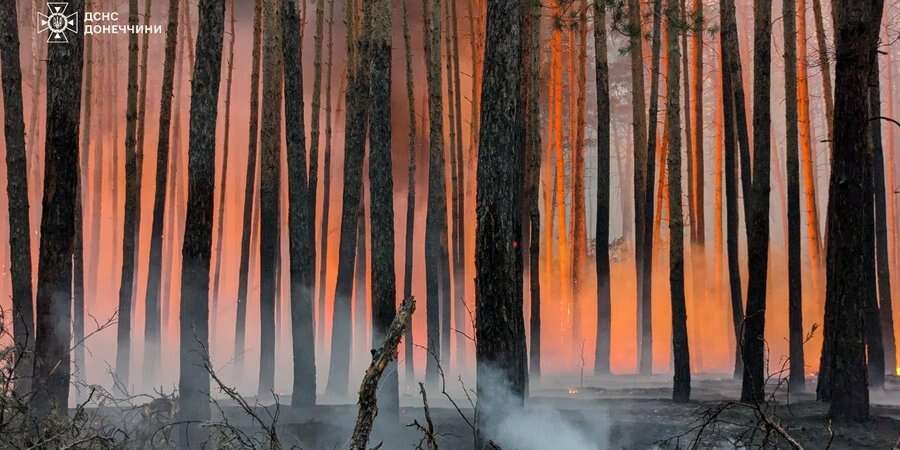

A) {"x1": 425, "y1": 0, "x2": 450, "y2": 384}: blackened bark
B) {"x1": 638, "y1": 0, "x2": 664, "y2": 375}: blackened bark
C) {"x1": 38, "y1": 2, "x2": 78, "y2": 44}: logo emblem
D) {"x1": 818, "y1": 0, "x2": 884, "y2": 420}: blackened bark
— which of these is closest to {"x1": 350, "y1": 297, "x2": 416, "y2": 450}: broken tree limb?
{"x1": 38, "y1": 2, "x2": 78, "y2": 44}: logo emblem

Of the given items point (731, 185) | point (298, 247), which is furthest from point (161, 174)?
point (731, 185)

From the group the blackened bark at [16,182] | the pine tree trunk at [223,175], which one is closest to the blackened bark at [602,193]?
the pine tree trunk at [223,175]

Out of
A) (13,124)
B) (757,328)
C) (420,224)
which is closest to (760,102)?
(757,328)

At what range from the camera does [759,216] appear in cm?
1027

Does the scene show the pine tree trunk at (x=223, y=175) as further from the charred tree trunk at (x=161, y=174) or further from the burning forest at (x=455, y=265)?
the charred tree trunk at (x=161, y=174)

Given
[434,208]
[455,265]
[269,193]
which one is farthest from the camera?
[455,265]

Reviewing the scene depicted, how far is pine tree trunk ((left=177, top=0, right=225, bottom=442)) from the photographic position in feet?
25.7

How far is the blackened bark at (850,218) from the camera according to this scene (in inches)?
327

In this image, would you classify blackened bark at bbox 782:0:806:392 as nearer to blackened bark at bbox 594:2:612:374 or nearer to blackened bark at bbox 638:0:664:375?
blackened bark at bbox 638:0:664:375

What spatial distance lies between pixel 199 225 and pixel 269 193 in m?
4.95

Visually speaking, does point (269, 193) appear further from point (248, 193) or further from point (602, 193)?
point (602, 193)

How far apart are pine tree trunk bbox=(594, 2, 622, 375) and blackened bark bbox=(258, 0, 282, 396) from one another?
6.16 m

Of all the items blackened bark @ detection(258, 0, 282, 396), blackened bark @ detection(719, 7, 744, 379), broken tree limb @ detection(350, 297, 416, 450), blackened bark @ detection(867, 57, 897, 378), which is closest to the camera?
broken tree limb @ detection(350, 297, 416, 450)

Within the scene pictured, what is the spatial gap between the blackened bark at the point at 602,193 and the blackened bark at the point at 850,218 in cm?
608
